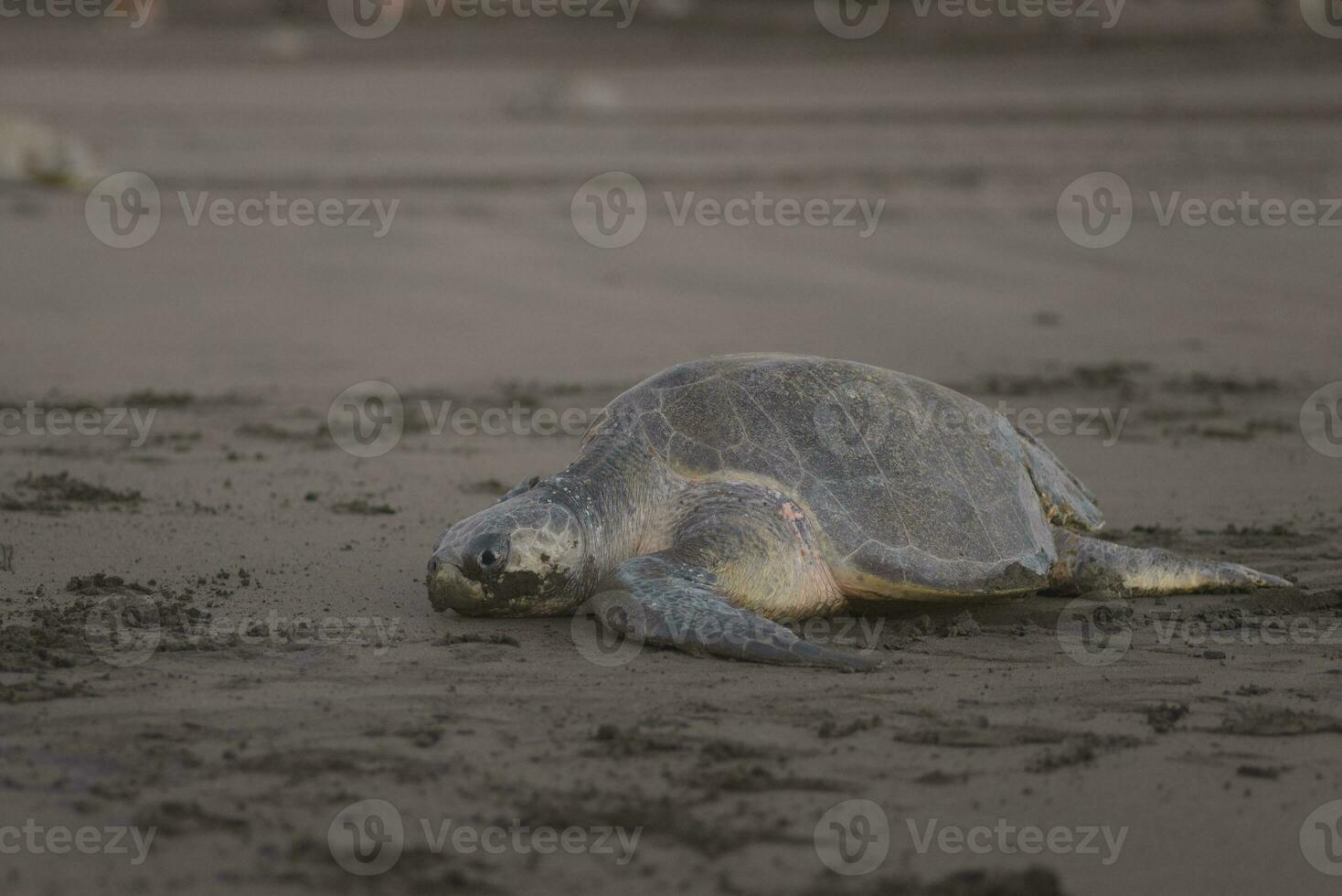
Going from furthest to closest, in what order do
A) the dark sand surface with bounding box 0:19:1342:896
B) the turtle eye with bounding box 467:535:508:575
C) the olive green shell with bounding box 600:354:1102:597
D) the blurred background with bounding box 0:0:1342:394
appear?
the blurred background with bounding box 0:0:1342:394, the olive green shell with bounding box 600:354:1102:597, the turtle eye with bounding box 467:535:508:575, the dark sand surface with bounding box 0:19:1342:896

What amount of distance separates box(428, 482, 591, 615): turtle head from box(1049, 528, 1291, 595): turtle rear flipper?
5.51 ft

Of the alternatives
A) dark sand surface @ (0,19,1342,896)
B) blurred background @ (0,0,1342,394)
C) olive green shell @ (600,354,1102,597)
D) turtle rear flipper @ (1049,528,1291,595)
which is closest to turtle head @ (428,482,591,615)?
dark sand surface @ (0,19,1342,896)

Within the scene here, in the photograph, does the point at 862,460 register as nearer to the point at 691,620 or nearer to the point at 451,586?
the point at 691,620

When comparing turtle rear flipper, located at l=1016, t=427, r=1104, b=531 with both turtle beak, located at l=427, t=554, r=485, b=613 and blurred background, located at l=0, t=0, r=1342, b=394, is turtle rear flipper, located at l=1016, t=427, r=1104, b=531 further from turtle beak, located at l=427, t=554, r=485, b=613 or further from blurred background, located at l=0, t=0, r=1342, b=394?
blurred background, located at l=0, t=0, r=1342, b=394

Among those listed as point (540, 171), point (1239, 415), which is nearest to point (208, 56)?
point (540, 171)

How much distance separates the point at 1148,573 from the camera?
5.17 metres

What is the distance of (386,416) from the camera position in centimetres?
797

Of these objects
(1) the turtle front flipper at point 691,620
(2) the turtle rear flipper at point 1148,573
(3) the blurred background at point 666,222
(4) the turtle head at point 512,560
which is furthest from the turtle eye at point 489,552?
(3) the blurred background at point 666,222

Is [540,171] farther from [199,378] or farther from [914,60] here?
[914,60]

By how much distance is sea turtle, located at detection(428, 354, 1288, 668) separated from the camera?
446 centimetres

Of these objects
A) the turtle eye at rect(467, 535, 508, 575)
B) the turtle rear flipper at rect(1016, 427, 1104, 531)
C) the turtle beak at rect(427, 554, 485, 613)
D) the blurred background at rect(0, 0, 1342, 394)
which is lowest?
the turtle beak at rect(427, 554, 485, 613)

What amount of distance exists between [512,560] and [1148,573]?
217 centimetres

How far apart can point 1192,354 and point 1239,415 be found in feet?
5.70

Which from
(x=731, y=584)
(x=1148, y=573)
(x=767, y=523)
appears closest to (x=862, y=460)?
(x=767, y=523)
